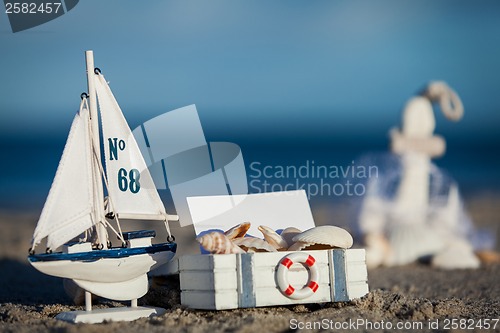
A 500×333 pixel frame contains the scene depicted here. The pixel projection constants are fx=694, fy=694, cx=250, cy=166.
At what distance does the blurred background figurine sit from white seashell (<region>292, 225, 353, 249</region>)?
4354 mm

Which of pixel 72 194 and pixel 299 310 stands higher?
pixel 72 194

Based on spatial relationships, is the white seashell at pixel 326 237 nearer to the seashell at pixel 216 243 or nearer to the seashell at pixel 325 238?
the seashell at pixel 325 238

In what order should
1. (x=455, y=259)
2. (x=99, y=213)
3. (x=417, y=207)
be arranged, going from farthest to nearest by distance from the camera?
(x=417, y=207) → (x=455, y=259) → (x=99, y=213)

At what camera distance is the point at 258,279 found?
16.6 feet

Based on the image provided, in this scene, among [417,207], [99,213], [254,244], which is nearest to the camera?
[99,213]

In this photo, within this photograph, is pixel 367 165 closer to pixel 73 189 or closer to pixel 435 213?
pixel 435 213

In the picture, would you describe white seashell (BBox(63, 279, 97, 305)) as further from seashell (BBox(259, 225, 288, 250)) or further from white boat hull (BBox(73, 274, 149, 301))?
seashell (BBox(259, 225, 288, 250))

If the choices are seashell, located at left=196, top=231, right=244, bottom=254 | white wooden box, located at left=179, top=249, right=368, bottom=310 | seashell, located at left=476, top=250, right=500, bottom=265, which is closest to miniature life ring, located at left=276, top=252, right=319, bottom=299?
white wooden box, located at left=179, top=249, right=368, bottom=310

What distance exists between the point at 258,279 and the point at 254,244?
1.22 ft

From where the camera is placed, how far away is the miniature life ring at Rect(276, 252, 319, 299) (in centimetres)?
507

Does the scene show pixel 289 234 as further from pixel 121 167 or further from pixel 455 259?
pixel 455 259

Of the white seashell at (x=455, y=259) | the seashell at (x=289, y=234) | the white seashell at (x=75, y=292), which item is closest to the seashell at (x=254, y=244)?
the seashell at (x=289, y=234)

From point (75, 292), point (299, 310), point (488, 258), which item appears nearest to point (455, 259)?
point (488, 258)

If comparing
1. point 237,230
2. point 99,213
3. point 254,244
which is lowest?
point 254,244
